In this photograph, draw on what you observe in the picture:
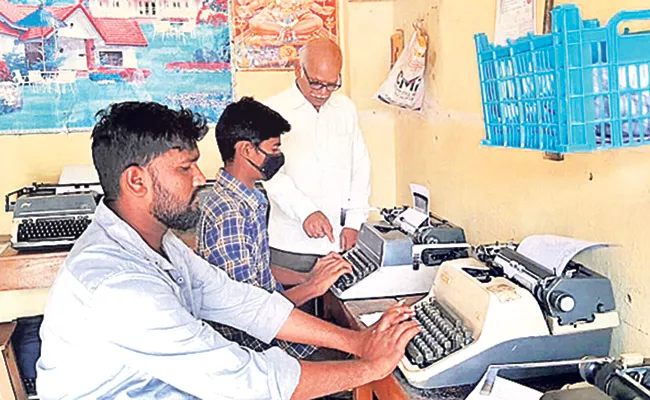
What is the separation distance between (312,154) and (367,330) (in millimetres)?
1250

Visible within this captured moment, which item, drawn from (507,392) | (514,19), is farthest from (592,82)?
(514,19)

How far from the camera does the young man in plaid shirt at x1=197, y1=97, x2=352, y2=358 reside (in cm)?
175

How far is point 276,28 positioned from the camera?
3000 mm

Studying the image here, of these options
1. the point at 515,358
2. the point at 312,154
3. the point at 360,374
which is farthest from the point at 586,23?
the point at 312,154

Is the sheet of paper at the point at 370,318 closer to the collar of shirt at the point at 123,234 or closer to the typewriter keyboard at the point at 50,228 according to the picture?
the collar of shirt at the point at 123,234

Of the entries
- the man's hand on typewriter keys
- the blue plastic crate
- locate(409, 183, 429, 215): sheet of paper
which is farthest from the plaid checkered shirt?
the blue plastic crate

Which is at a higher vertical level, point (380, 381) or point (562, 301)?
point (562, 301)

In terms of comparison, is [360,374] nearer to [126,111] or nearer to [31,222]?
[126,111]

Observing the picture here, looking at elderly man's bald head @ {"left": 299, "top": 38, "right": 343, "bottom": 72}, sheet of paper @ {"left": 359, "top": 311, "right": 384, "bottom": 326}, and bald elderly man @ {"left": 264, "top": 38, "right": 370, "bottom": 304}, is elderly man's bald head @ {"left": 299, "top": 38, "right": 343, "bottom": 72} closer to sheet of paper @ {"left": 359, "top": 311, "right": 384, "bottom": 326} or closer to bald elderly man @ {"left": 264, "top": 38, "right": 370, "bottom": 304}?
bald elderly man @ {"left": 264, "top": 38, "right": 370, "bottom": 304}

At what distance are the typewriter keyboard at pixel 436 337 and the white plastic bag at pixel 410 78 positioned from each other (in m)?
1.26

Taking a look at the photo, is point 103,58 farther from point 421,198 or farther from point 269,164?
point 421,198

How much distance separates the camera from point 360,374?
1.30m

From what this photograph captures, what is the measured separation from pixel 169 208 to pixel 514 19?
110 cm

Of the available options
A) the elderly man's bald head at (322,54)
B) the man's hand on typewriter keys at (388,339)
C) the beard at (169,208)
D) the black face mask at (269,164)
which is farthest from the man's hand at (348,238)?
the beard at (169,208)
